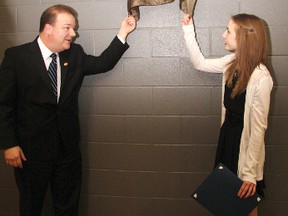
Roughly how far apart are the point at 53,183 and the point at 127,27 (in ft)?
3.73

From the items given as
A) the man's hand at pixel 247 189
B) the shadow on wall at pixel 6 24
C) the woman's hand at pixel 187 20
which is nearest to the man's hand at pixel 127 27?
the woman's hand at pixel 187 20

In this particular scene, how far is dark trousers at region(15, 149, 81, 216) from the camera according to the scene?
1832 millimetres

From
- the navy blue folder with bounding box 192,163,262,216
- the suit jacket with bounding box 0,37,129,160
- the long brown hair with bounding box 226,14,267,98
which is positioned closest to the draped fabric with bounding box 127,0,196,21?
the long brown hair with bounding box 226,14,267,98

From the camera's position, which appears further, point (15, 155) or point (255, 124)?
point (15, 155)

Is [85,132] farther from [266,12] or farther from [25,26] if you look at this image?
[266,12]

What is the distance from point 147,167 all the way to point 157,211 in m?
0.35

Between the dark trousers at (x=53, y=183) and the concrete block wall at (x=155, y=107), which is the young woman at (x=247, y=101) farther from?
the dark trousers at (x=53, y=183)

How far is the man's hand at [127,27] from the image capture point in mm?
1980

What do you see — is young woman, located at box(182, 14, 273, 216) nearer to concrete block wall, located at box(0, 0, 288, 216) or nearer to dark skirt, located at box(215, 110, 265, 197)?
dark skirt, located at box(215, 110, 265, 197)

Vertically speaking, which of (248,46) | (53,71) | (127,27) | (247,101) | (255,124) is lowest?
(255,124)

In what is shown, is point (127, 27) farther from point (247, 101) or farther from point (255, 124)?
point (255, 124)

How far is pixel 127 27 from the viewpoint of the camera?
199cm

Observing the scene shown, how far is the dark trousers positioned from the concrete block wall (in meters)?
0.26

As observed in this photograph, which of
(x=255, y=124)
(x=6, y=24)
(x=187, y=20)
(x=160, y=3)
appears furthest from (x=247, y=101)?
(x=6, y=24)
